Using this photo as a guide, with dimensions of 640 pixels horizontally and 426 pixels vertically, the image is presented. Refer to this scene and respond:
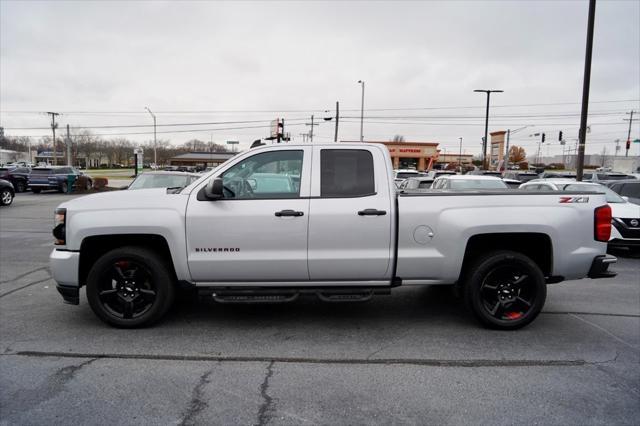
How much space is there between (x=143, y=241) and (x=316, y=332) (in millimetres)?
2104

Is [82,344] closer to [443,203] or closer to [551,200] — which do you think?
[443,203]

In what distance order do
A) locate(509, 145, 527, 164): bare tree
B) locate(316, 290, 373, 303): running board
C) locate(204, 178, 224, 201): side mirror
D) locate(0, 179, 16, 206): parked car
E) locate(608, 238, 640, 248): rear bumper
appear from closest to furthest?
locate(204, 178, 224, 201): side mirror → locate(316, 290, 373, 303): running board → locate(608, 238, 640, 248): rear bumper → locate(0, 179, 16, 206): parked car → locate(509, 145, 527, 164): bare tree

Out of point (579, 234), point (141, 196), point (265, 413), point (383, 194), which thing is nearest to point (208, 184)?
point (141, 196)

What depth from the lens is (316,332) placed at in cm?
468

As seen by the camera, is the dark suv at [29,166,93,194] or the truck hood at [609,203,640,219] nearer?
the truck hood at [609,203,640,219]

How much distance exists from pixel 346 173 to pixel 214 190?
1373 millimetres

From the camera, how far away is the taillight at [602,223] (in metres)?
4.56

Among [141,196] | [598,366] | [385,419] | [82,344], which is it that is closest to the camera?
[385,419]

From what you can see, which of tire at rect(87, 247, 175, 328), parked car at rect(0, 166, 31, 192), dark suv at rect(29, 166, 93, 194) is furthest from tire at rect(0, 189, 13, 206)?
tire at rect(87, 247, 175, 328)

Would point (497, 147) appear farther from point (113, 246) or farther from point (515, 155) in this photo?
point (113, 246)

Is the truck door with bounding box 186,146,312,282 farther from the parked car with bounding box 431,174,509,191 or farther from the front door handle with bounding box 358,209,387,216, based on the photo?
the parked car with bounding box 431,174,509,191

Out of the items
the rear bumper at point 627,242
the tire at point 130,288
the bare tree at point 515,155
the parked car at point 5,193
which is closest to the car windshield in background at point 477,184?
the rear bumper at point 627,242

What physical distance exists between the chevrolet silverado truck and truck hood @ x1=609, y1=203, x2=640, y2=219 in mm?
5496

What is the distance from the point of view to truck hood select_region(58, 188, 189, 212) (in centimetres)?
452
